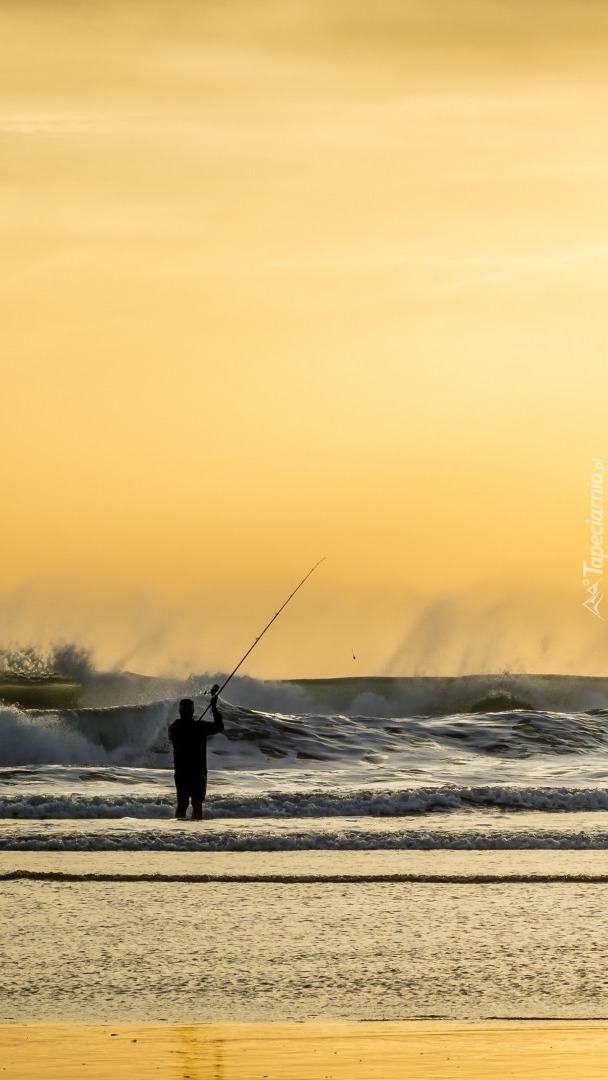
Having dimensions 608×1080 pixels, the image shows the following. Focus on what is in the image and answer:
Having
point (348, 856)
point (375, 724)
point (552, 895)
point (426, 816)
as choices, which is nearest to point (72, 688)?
point (375, 724)

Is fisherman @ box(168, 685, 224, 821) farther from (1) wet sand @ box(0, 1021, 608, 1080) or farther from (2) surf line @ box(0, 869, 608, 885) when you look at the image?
(1) wet sand @ box(0, 1021, 608, 1080)

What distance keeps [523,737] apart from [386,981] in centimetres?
1805

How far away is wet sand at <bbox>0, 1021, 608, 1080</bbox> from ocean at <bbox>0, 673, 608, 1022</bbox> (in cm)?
22

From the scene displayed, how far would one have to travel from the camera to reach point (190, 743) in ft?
47.2

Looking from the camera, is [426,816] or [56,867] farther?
[426,816]

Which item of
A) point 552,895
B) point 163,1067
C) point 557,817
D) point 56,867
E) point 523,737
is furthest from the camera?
point 523,737

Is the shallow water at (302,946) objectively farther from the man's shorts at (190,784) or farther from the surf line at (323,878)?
the man's shorts at (190,784)

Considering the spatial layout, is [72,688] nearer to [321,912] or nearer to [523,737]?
[523,737]

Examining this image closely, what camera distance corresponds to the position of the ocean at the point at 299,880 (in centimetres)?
569

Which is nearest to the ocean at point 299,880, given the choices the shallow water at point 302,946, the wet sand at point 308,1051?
the shallow water at point 302,946

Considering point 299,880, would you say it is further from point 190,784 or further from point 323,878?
point 190,784

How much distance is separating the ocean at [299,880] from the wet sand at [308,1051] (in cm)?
22

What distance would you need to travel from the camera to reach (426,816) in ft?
44.2

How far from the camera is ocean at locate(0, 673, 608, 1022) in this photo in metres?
5.69
